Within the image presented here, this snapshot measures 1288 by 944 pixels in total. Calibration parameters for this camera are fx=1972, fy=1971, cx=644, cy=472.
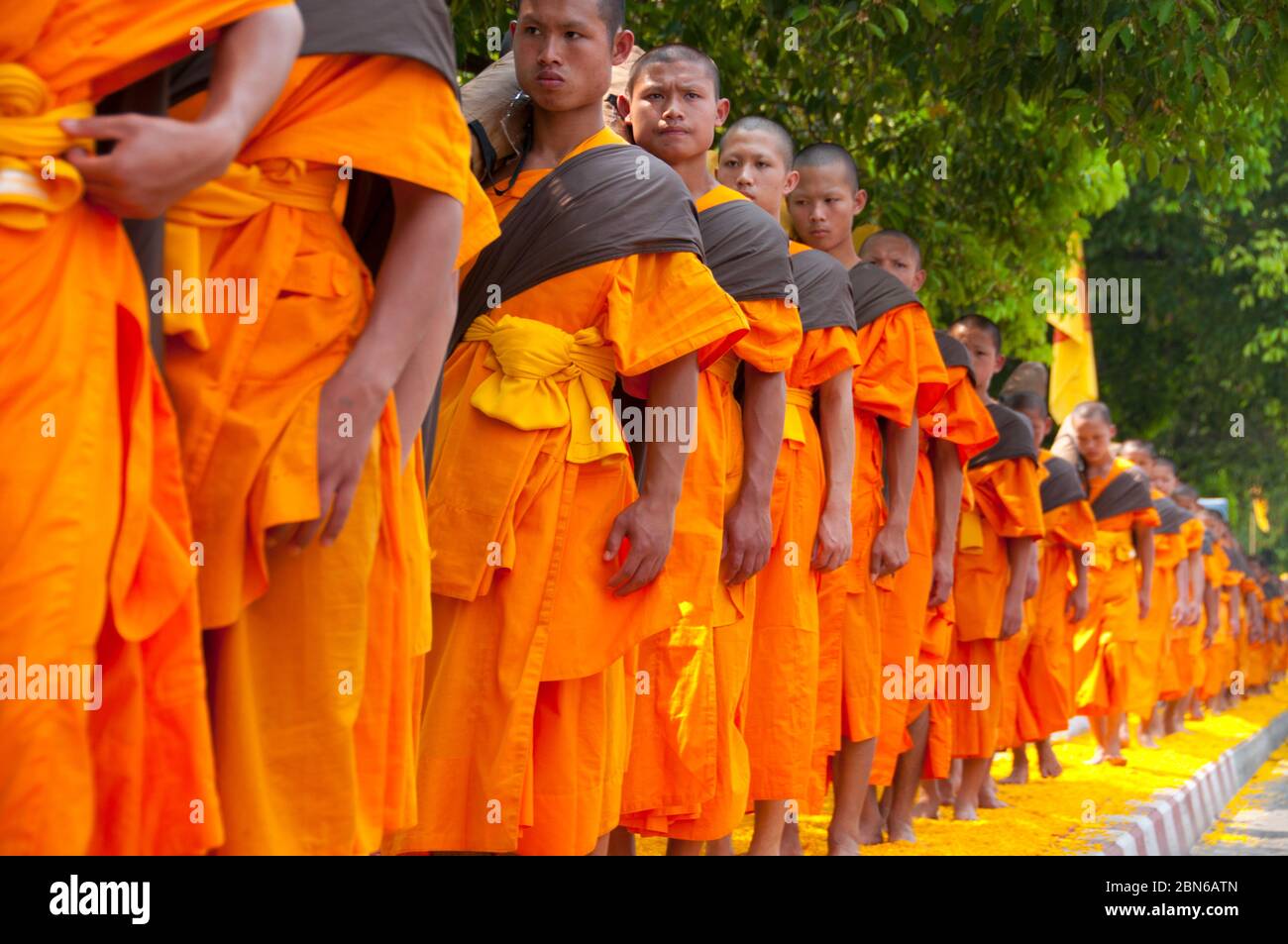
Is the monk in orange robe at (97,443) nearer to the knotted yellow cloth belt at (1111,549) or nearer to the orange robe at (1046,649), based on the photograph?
the orange robe at (1046,649)

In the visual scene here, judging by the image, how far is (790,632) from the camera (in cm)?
638

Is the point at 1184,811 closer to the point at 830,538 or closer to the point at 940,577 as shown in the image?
the point at 940,577

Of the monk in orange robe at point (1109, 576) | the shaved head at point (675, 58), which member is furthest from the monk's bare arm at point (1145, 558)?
the shaved head at point (675, 58)

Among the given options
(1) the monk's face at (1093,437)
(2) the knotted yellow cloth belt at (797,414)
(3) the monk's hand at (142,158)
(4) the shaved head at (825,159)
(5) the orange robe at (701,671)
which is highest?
(4) the shaved head at (825,159)

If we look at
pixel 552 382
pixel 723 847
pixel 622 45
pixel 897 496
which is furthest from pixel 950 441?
pixel 552 382

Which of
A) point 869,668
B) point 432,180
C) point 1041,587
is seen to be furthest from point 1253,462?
point 432,180

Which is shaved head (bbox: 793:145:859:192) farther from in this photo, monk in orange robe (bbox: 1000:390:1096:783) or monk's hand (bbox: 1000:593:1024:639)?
monk in orange robe (bbox: 1000:390:1096:783)

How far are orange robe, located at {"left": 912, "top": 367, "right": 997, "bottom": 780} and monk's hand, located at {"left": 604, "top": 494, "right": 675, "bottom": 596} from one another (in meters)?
3.57

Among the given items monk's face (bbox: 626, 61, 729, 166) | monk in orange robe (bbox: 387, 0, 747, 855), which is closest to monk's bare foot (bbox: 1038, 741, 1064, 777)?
monk's face (bbox: 626, 61, 729, 166)

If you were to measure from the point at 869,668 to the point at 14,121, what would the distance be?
4936mm

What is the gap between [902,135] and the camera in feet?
34.8

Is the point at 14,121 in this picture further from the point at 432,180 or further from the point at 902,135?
the point at 902,135

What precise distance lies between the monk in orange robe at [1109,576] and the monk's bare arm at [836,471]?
6.61 metres

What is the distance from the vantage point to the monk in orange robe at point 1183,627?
15930mm
